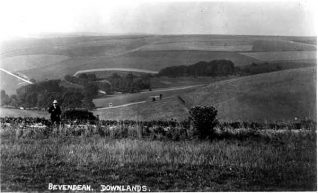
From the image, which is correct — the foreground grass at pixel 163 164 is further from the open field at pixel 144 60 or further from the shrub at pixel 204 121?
the open field at pixel 144 60

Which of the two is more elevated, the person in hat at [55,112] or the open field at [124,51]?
the open field at [124,51]

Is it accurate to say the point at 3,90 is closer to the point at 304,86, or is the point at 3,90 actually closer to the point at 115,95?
the point at 115,95

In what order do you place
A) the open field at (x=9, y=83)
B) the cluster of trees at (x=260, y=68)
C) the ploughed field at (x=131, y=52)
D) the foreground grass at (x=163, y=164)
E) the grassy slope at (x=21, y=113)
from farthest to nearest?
the cluster of trees at (x=260, y=68), the ploughed field at (x=131, y=52), the grassy slope at (x=21, y=113), the open field at (x=9, y=83), the foreground grass at (x=163, y=164)

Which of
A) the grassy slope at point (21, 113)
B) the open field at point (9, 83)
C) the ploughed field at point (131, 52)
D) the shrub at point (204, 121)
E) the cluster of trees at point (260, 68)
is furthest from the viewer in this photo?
the cluster of trees at point (260, 68)

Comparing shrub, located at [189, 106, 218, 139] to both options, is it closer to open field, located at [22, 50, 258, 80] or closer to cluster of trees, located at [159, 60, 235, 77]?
cluster of trees, located at [159, 60, 235, 77]

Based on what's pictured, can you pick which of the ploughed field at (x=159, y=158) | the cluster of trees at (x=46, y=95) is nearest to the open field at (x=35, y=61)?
the cluster of trees at (x=46, y=95)

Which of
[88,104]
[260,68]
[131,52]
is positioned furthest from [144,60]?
[260,68]

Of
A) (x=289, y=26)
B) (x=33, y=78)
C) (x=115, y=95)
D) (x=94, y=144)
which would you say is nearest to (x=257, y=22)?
(x=289, y=26)
